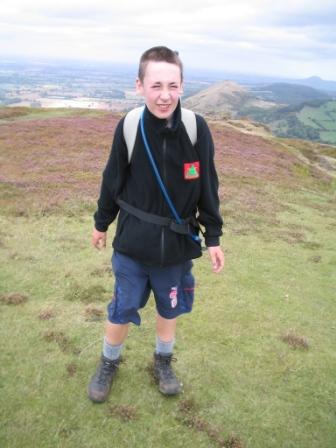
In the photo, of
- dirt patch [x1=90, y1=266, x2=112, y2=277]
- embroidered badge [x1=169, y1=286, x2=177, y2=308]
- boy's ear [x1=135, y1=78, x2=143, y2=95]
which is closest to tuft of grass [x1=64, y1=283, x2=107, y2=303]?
dirt patch [x1=90, y1=266, x2=112, y2=277]

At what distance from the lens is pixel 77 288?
961cm

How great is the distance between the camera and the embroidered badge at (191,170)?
520cm

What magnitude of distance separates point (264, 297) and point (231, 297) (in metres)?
0.83

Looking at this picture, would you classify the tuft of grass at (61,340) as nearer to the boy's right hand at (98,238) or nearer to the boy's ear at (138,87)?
the boy's right hand at (98,238)

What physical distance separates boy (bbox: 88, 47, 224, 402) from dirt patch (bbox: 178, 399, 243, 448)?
265mm

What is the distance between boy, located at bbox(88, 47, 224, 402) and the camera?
4.97 m

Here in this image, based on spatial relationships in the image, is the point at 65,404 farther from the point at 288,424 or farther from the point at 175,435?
the point at 288,424

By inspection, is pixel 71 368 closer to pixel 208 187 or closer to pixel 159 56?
pixel 208 187

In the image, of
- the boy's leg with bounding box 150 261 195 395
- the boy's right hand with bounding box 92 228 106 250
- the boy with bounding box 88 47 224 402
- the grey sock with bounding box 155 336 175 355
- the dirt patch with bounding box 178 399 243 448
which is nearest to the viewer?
the boy with bounding box 88 47 224 402

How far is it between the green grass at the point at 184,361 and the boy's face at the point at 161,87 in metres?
3.91

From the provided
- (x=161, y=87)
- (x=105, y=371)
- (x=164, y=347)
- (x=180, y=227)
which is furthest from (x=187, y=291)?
(x=161, y=87)

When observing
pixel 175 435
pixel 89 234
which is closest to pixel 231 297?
pixel 175 435

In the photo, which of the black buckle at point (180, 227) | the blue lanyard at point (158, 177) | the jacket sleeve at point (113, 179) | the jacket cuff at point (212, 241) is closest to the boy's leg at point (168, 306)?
the jacket cuff at point (212, 241)

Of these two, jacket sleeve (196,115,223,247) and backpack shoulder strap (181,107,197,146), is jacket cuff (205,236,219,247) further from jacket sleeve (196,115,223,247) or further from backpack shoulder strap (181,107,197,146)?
backpack shoulder strap (181,107,197,146)
